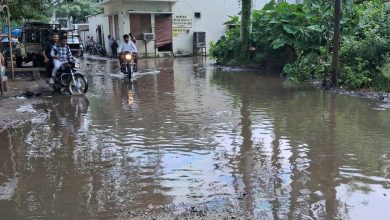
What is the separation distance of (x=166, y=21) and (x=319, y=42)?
15055mm

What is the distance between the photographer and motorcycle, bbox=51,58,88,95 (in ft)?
38.9

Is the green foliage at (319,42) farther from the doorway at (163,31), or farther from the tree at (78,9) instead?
the tree at (78,9)

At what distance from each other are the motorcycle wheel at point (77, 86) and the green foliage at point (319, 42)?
6.15 m

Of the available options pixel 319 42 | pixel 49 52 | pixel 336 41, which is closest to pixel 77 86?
pixel 49 52

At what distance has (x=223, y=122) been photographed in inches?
324

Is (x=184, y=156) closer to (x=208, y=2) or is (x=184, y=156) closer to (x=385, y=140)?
(x=385, y=140)

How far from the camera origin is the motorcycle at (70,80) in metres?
11.9

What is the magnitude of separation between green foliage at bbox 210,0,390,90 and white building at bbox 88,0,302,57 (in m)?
7.95

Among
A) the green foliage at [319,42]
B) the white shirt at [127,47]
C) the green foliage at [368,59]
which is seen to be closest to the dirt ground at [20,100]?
the white shirt at [127,47]

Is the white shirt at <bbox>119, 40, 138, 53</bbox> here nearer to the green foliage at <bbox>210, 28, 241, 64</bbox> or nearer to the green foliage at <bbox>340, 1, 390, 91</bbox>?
the green foliage at <bbox>210, 28, 241, 64</bbox>

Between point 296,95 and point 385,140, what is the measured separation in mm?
4673

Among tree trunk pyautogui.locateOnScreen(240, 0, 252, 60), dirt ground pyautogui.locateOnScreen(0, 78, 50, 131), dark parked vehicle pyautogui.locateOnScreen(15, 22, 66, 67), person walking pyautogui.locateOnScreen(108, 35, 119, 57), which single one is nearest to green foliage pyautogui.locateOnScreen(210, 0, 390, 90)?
tree trunk pyautogui.locateOnScreen(240, 0, 252, 60)

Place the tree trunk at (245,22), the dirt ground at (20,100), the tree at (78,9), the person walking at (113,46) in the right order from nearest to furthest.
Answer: the dirt ground at (20,100) < the tree trunk at (245,22) < the person walking at (113,46) < the tree at (78,9)

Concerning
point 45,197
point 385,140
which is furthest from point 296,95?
point 45,197
